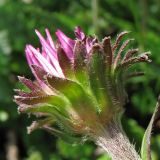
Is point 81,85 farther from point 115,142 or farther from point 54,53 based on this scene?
point 115,142

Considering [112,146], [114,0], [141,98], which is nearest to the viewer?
[112,146]

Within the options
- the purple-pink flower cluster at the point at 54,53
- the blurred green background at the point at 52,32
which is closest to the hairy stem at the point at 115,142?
the purple-pink flower cluster at the point at 54,53

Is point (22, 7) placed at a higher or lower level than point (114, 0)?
higher

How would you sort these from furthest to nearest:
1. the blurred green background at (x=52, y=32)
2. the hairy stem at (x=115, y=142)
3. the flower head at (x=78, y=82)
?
the blurred green background at (x=52, y=32), the hairy stem at (x=115, y=142), the flower head at (x=78, y=82)

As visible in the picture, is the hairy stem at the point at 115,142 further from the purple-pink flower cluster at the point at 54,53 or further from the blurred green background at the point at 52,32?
the blurred green background at the point at 52,32

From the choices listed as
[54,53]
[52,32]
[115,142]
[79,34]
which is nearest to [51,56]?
[54,53]

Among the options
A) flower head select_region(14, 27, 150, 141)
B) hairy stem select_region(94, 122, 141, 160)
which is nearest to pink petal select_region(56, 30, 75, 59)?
flower head select_region(14, 27, 150, 141)

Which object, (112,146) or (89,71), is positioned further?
(112,146)

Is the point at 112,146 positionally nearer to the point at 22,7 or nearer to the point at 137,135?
the point at 137,135

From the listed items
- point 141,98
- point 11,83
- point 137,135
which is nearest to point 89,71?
point 137,135
